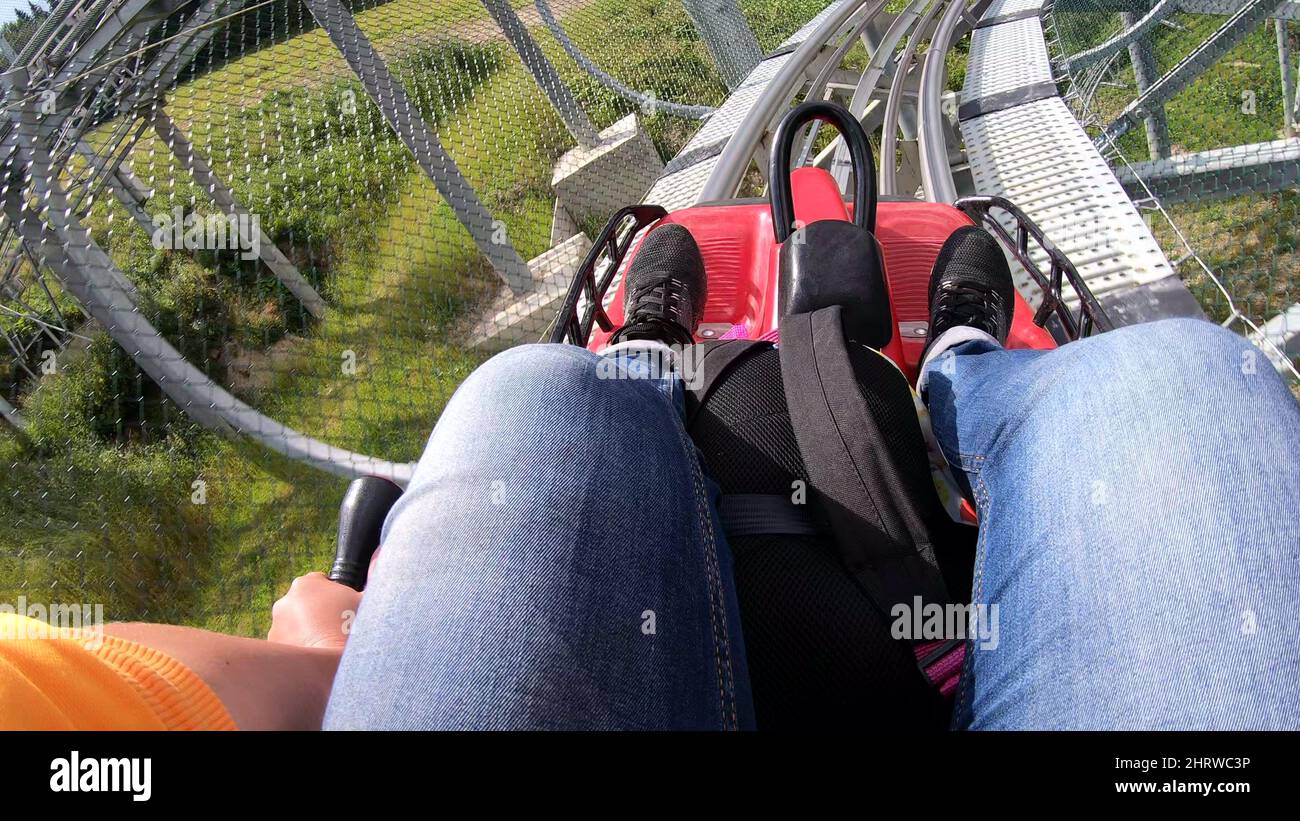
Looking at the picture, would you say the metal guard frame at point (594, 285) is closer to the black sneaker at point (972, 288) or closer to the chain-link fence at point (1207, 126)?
the black sneaker at point (972, 288)

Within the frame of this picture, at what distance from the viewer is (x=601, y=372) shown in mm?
838

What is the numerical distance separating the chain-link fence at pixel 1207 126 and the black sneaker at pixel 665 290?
1393 millimetres

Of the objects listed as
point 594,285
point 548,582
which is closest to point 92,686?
point 548,582

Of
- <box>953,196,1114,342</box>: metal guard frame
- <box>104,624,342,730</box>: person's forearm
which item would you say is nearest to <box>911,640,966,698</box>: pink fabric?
<box>104,624,342,730</box>: person's forearm

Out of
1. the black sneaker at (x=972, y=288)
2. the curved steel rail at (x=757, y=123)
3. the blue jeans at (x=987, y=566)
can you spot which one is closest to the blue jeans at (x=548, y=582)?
the blue jeans at (x=987, y=566)

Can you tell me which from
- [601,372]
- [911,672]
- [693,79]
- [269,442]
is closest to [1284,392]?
[911,672]

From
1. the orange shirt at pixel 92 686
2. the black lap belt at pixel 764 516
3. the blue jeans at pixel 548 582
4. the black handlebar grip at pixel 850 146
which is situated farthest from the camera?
the black handlebar grip at pixel 850 146

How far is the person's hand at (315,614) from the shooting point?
0.99 m

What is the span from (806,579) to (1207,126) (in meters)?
3.78

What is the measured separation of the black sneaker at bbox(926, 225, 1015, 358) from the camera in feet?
4.14

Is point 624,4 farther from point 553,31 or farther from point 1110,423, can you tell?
point 1110,423

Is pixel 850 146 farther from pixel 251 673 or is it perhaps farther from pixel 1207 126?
A: pixel 1207 126

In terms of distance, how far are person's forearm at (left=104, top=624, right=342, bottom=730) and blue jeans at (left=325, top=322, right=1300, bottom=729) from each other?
62mm
